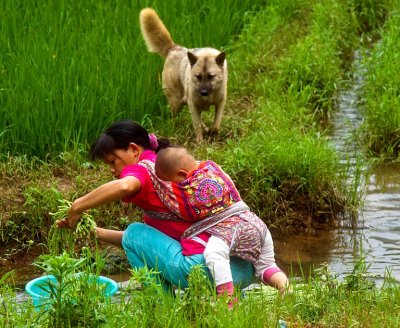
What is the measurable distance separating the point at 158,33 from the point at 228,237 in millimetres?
4041

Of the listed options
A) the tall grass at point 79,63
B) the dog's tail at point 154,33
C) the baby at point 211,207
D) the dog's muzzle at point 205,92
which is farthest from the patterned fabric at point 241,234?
the dog's tail at point 154,33

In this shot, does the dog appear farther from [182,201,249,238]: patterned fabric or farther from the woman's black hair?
[182,201,249,238]: patterned fabric

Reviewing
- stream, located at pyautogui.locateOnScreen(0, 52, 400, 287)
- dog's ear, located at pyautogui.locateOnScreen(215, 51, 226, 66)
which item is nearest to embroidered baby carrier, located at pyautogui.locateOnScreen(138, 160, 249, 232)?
stream, located at pyautogui.locateOnScreen(0, 52, 400, 287)

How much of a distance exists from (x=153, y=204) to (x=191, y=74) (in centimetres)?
333

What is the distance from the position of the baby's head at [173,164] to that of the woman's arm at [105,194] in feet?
0.49

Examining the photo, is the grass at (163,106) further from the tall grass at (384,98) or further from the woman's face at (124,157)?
the woman's face at (124,157)

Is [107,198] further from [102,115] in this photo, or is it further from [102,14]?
[102,14]

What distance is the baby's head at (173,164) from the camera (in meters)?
4.99

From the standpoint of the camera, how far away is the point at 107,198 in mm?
4844

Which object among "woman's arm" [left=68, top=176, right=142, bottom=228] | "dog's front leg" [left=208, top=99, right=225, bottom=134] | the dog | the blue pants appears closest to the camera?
"woman's arm" [left=68, top=176, right=142, bottom=228]

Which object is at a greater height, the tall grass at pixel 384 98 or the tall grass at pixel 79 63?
the tall grass at pixel 79 63

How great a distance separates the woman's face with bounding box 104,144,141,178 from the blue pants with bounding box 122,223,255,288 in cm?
33

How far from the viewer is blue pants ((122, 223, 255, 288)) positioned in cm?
495

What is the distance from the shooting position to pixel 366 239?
6.61 metres
